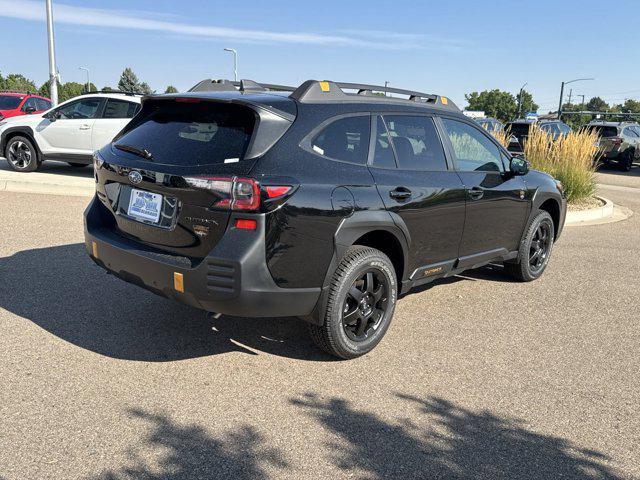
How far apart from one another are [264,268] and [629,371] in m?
2.71

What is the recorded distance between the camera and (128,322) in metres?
4.52

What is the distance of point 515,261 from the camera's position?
19.7 ft

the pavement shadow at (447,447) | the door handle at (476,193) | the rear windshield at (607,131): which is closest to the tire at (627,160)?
the rear windshield at (607,131)

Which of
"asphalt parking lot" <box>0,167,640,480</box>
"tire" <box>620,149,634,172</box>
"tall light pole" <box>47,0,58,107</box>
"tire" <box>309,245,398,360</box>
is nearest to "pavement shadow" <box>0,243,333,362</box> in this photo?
"asphalt parking lot" <box>0,167,640,480</box>

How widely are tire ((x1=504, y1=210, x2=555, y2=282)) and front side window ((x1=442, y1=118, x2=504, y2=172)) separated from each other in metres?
0.91

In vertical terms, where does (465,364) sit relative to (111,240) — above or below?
below

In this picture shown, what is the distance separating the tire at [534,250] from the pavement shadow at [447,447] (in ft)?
9.60

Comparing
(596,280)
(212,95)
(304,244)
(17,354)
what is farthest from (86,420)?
(596,280)

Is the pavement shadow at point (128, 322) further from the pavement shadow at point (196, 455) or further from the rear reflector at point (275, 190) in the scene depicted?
the rear reflector at point (275, 190)

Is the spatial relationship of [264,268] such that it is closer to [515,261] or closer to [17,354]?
[17,354]

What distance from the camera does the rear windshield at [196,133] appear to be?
11.6 ft

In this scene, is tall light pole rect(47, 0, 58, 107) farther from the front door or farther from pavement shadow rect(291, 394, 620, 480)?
pavement shadow rect(291, 394, 620, 480)

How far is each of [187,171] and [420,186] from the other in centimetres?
180

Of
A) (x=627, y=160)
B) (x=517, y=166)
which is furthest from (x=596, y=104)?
(x=517, y=166)
